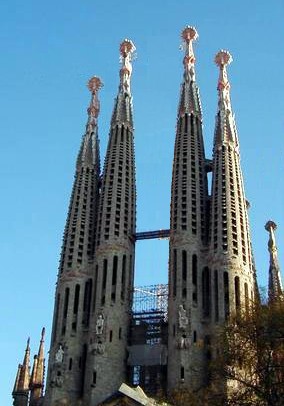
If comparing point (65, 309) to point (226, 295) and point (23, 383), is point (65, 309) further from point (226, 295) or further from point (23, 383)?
point (226, 295)

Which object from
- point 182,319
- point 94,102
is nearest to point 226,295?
point 182,319

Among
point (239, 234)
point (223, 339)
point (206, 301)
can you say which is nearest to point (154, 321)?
point (206, 301)

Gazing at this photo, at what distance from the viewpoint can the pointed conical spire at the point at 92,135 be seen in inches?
2813

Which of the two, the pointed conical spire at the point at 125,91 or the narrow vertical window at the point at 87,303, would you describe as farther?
the pointed conical spire at the point at 125,91

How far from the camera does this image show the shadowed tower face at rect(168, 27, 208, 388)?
5697 cm

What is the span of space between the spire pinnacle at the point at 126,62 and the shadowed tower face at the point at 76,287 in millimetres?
6186

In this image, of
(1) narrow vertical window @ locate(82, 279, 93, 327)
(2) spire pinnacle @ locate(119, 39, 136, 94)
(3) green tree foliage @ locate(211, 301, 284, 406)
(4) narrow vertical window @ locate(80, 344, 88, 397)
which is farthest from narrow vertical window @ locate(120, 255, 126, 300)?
(3) green tree foliage @ locate(211, 301, 284, 406)

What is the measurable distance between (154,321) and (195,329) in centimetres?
599

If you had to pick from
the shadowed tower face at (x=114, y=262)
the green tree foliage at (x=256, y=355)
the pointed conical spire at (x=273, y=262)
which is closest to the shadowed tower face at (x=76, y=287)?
the shadowed tower face at (x=114, y=262)

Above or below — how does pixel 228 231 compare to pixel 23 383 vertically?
above

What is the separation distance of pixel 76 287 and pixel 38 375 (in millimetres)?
10433

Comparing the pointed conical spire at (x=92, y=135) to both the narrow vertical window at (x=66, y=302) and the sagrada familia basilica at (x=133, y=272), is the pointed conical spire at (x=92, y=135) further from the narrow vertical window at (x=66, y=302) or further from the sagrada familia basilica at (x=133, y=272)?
the narrow vertical window at (x=66, y=302)

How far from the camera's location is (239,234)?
6147cm

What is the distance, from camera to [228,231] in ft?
200
